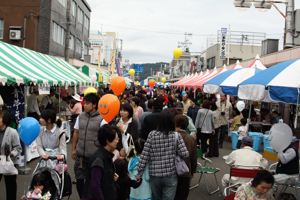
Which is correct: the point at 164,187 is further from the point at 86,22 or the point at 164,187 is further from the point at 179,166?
the point at 86,22

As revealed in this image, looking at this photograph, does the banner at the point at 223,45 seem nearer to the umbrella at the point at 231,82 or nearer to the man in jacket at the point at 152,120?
the umbrella at the point at 231,82

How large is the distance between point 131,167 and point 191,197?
2026 millimetres

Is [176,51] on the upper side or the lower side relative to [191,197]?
upper

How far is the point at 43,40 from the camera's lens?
2264cm

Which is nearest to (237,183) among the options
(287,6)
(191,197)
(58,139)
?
(191,197)

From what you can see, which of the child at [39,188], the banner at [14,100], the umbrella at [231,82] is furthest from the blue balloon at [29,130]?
the umbrella at [231,82]

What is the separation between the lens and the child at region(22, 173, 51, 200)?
3.74m

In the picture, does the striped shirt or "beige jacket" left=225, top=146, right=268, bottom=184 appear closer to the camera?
the striped shirt

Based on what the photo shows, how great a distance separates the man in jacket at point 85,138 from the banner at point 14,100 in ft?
11.9

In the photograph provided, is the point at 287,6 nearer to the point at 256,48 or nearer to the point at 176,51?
the point at 176,51

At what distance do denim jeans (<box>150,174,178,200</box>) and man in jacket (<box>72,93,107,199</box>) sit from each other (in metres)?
1.13

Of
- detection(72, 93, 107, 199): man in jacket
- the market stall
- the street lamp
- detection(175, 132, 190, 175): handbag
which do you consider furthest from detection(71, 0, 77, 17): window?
detection(175, 132, 190, 175): handbag

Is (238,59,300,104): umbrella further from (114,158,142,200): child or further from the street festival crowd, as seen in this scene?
(114,158,142,200): child

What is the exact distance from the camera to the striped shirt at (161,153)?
3.84 meters
